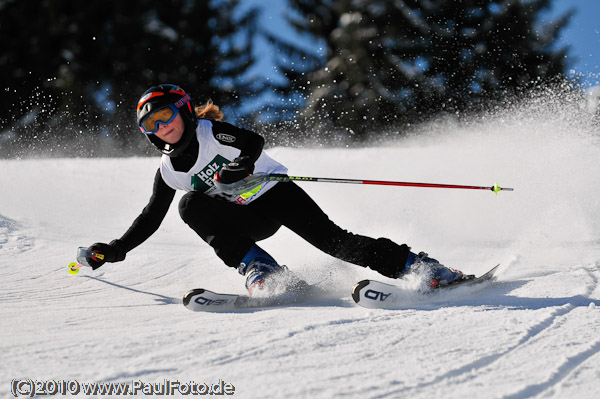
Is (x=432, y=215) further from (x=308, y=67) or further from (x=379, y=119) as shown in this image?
(x=308, y=67)

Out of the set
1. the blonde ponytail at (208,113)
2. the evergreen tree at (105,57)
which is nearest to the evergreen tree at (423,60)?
the evergreen tree at (105,57)

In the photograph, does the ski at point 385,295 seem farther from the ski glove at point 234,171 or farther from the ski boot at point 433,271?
the ski glove at point 234,171

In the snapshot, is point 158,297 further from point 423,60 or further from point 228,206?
point 423,60

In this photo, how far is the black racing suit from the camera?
105 inches

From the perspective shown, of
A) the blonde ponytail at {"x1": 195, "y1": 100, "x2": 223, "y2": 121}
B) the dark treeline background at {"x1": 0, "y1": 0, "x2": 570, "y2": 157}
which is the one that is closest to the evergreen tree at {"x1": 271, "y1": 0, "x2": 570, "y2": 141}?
the dark treeline background at {"x1": 0, "y1": 0, "x2": 570, "y2": 157}

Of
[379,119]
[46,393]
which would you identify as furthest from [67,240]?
[379,119]

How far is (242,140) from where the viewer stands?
2779mm

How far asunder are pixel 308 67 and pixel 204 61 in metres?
3.86

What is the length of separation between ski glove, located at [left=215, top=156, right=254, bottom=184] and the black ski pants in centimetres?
18

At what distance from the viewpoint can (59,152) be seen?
1395cm

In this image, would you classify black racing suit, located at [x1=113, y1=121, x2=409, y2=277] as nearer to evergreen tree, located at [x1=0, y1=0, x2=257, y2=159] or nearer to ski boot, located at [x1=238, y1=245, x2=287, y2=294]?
ski boot, located at [x1=238, y1=245, x2=287, y2=294]

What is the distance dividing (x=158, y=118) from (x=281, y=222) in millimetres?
734

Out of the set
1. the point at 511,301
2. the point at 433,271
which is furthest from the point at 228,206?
the point at 511,301

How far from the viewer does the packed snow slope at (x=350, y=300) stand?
5.25ft
